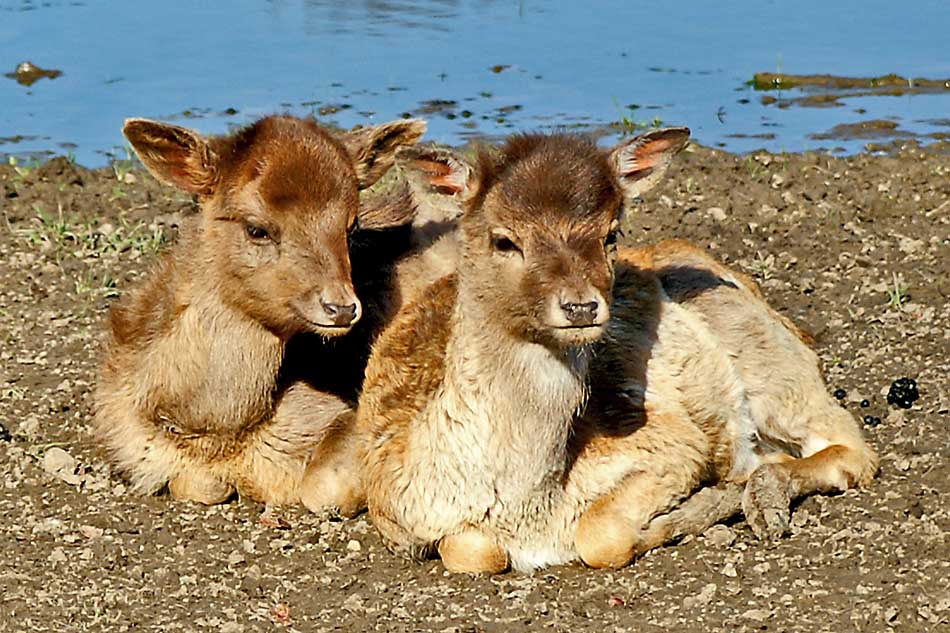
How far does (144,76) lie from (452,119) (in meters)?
3.45

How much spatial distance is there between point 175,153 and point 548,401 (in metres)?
2.29

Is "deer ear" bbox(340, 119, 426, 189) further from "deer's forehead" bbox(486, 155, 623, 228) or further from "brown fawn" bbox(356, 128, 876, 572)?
"deer's forehead" bbox(486, 155, 623, 228)

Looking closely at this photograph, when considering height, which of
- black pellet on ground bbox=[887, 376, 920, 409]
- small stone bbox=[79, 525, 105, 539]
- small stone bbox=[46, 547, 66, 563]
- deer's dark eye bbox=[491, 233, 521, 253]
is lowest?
small stone bbox=[79, 525, 105, 539]

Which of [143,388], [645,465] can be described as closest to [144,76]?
[143,388]

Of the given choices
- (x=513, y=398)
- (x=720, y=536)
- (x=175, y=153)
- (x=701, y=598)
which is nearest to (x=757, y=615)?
(x=701, y=598)

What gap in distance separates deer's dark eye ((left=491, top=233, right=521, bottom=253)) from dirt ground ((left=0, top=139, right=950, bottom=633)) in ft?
4.75

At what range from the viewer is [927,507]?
850 cm

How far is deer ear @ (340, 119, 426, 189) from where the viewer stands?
9.20m

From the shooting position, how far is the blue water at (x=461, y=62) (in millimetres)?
16016

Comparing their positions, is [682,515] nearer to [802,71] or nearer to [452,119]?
[452,119]

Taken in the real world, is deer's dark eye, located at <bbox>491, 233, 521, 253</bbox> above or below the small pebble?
above

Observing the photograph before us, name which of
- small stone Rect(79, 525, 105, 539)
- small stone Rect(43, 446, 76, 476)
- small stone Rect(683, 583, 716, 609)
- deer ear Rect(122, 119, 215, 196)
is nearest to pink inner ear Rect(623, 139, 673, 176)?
small stone Rect(683, 583, 716, 609)

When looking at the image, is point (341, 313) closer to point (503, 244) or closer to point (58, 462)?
point (503, 244)

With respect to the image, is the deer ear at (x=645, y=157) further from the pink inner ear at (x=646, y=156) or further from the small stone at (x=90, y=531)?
the small stone at (x=90, y=531)
